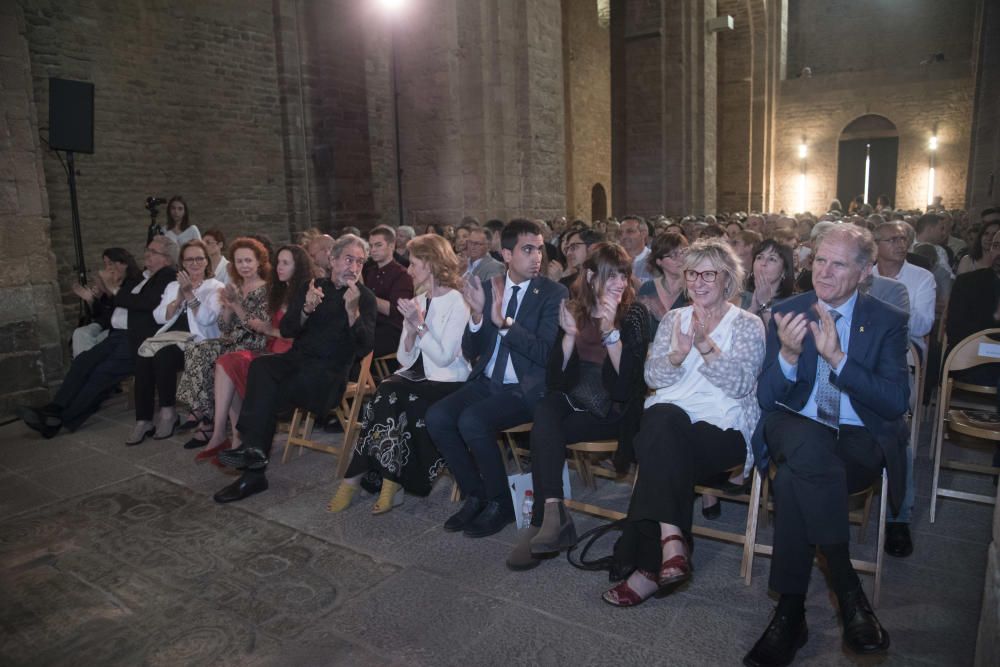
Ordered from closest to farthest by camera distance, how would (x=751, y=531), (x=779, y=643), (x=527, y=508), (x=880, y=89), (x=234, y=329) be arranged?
(x=779, y=643) → (x=751, y=531) → (x=527, y=508) → (x=234, y=329) → (x=880, y=89)

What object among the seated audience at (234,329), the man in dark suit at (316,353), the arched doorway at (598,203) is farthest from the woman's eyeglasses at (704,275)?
the arched doorway at (598,203)

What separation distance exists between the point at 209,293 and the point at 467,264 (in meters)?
2.25

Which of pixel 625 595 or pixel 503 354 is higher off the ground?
pixel 503 354

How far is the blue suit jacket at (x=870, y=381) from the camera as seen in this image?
2715mm

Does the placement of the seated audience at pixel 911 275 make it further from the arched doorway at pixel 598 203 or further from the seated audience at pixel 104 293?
the arched doorway at pixel 598 203

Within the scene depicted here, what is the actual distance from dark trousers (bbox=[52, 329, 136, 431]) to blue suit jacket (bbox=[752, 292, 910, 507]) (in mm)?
→ 4917

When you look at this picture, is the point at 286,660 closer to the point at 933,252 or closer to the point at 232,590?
the point at 232,590

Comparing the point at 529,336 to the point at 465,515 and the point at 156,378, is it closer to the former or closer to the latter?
the point at 465,515

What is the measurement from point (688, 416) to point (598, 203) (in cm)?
1837

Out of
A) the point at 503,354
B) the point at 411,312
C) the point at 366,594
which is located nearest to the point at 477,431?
the point at 503,354

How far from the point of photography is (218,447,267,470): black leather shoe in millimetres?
4152

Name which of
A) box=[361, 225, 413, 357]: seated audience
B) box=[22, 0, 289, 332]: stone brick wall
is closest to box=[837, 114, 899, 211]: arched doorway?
box=[22, 0, 289, 332]: stone brick wall

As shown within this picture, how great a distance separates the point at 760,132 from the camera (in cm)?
2231

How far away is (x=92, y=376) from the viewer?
573 cm
